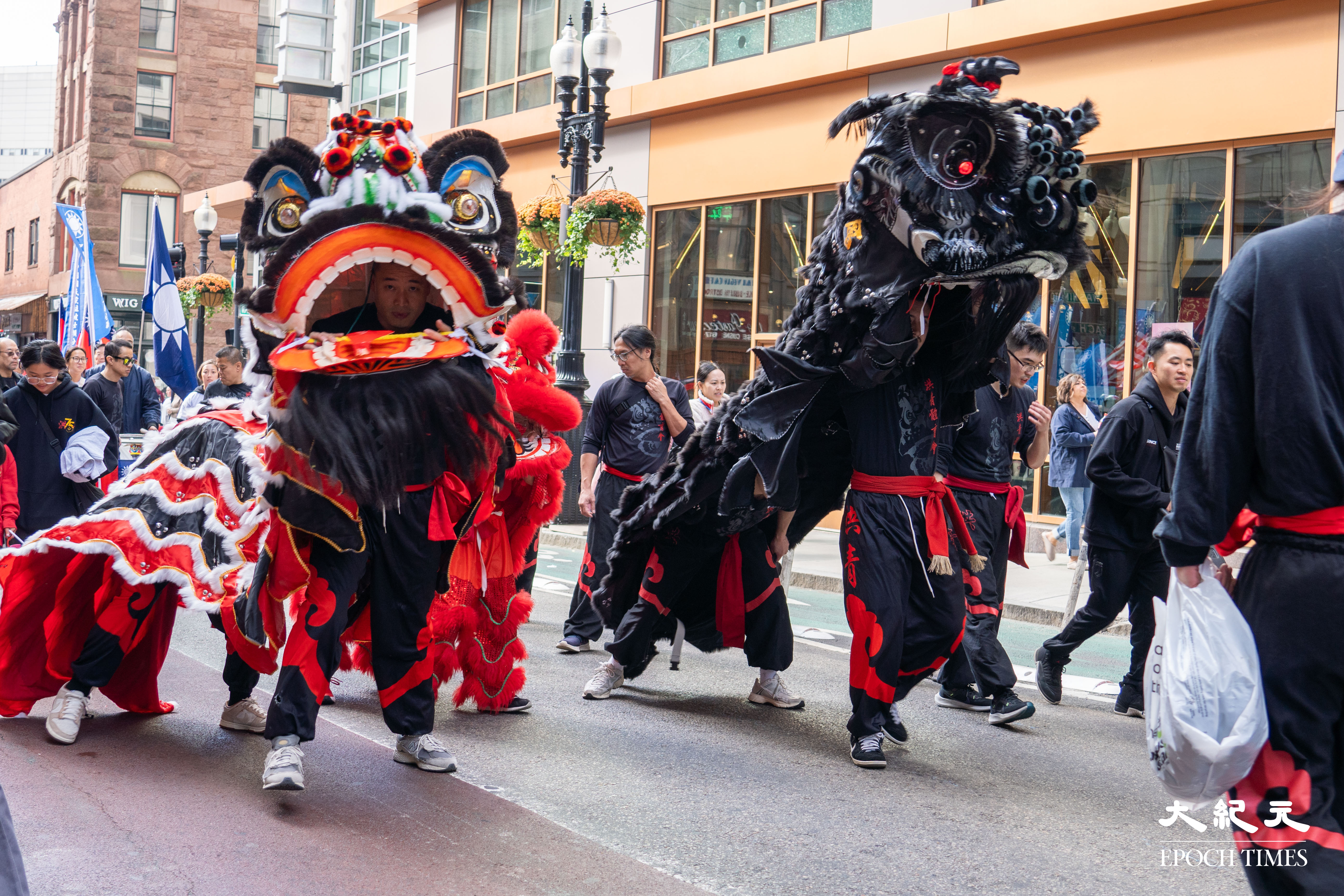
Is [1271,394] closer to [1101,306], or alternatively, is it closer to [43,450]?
[43,450]

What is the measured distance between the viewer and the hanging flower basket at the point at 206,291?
20.9 m

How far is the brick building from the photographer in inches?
1585

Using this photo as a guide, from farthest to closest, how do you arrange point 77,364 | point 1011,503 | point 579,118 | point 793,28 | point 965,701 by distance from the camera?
point 793,28 < point 579,118 < point 77,364 < point 1011,503 < point 965,701

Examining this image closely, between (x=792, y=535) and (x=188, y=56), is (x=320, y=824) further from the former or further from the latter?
(x=188, y=56)

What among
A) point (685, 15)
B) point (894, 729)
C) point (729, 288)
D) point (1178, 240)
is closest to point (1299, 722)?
point (894, 729)

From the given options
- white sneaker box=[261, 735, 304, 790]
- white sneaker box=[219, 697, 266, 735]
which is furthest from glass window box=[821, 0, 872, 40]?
white sneaker box=[261, 735, 304, 790]

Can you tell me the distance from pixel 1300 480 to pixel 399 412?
Result: 9.32ft

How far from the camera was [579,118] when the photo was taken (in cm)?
1352

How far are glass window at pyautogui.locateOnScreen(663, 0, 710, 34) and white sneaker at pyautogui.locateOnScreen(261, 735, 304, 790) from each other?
45.8 ft

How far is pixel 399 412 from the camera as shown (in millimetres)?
4309

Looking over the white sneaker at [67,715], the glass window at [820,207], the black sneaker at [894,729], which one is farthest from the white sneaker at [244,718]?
the glass window at [820,207]

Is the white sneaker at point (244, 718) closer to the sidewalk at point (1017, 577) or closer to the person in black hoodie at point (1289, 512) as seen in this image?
the person in black hoodie at point (1289, 512)

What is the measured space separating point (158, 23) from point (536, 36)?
28025 mm

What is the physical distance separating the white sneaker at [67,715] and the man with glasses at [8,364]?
13.9ft
